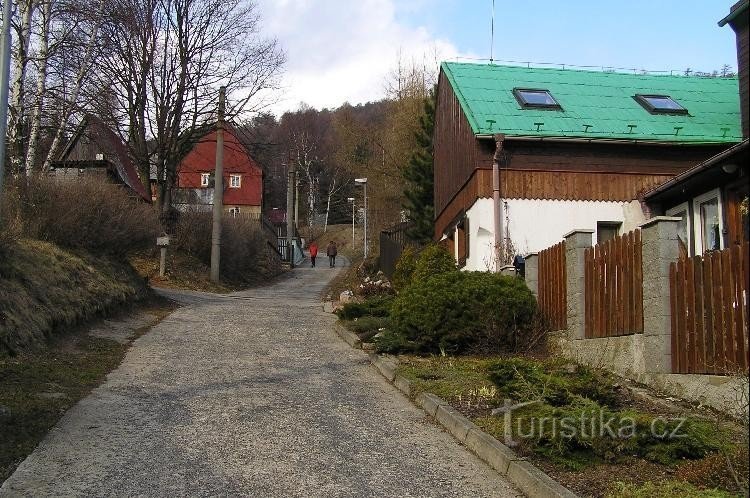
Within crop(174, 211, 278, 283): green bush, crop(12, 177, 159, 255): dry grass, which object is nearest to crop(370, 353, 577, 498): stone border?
crop(12, 177, 159, 255): dry grass

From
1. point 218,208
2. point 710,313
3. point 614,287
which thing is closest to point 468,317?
point 614,287

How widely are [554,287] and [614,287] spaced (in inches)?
80.3

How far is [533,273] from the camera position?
11977 mm

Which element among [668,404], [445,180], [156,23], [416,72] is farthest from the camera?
[416,72]

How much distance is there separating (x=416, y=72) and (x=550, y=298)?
31682 millimetres

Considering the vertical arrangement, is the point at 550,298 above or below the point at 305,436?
above

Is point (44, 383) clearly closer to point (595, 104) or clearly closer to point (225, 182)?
point (595, 104)

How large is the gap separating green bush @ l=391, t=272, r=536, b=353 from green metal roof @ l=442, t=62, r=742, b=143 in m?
6.88

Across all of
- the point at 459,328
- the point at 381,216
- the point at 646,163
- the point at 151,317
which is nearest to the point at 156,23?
the point at 151,317

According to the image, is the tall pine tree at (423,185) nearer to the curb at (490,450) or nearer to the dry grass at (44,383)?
the dry grass at (44,383)

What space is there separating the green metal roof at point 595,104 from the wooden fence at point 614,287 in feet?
26.2

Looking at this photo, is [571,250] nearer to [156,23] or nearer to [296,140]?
[156,23]

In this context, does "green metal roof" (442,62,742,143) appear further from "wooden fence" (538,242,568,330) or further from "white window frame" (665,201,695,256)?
"wooden fence" (538,242,568,330)

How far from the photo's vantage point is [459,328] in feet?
35.2
